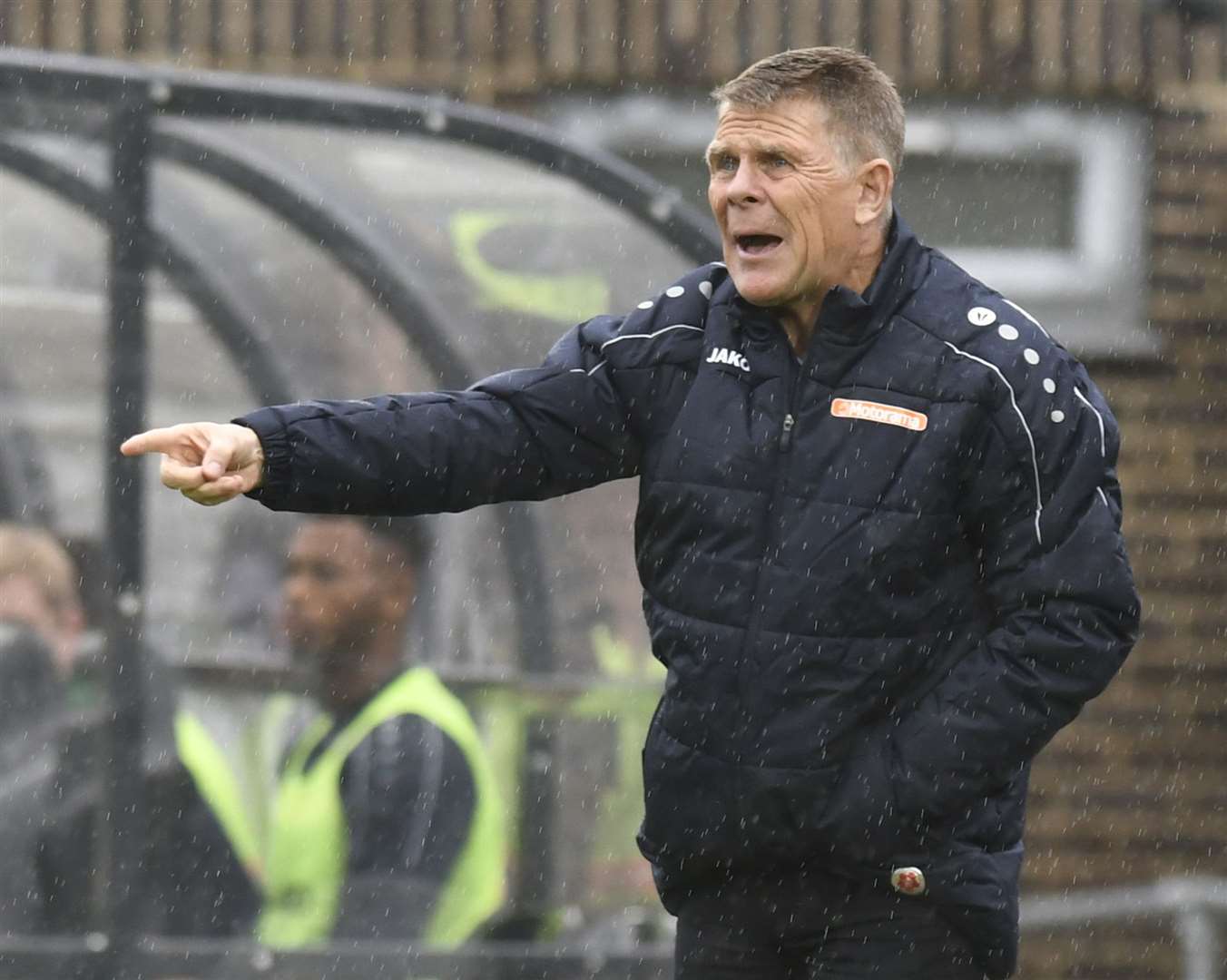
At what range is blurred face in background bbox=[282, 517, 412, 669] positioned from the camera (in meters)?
5.06

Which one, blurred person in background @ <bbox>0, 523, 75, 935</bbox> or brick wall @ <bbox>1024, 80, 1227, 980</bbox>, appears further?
brick wall @ <bbox>1024, 80, 1227, 980</bbox>

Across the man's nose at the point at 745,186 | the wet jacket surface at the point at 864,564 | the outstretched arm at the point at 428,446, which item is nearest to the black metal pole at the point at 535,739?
the outstretched arm at the point at 428,446

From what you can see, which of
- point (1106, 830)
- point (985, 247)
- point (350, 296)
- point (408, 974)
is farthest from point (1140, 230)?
point (408, 974)

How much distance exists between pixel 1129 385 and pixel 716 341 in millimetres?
4112

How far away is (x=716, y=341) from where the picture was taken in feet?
10.7

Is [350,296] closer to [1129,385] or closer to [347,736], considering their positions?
[347,736]

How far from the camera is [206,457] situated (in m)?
3.02

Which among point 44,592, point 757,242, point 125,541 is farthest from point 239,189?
point 757,242

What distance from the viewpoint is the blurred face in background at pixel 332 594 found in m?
5.06

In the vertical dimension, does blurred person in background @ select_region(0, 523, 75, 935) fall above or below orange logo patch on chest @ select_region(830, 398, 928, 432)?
below

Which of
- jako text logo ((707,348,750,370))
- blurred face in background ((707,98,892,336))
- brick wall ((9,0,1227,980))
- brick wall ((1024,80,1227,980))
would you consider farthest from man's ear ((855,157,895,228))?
brick wall ((1024,80,1227,980))

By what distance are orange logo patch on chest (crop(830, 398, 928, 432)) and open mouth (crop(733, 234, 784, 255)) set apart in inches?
9.4

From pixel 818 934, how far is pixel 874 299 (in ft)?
2.82

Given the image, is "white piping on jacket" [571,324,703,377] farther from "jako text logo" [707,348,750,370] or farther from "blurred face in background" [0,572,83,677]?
"blurred face in background" [0,572,83,677]
